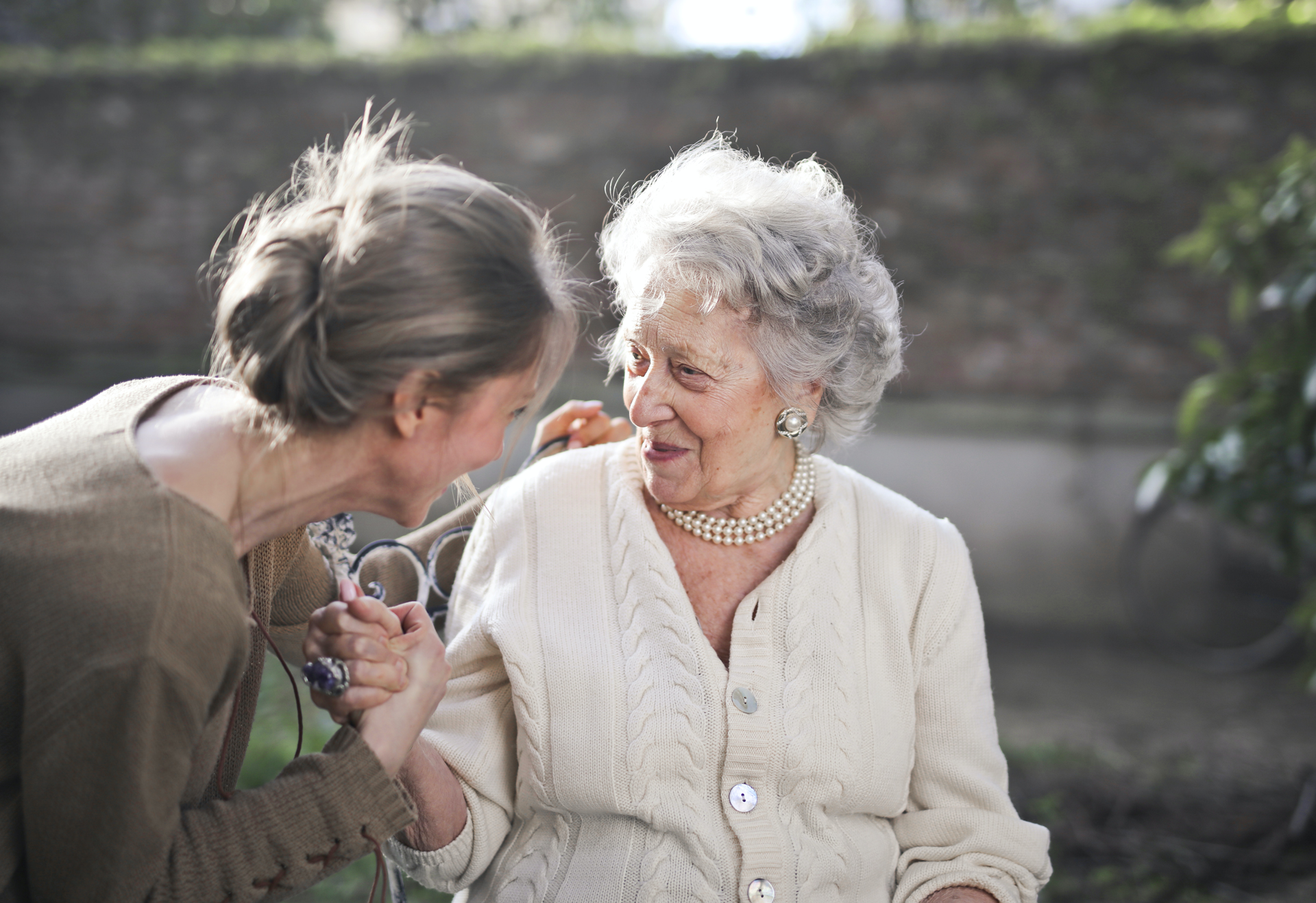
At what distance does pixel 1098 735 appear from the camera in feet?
13.9

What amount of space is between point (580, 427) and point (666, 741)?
0.77 metres

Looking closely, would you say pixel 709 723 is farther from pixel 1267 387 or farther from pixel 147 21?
pixel 147 21

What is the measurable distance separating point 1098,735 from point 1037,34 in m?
4.08

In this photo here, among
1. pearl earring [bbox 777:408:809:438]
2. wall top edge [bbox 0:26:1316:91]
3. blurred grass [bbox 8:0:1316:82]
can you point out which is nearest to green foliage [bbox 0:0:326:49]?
blurred grass [bbox 8:0:1316:82]

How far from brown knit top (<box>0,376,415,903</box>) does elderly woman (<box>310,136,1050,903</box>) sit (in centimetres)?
33

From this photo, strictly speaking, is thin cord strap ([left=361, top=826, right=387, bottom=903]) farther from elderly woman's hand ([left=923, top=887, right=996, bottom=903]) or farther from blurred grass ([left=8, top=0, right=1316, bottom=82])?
blurred grass ([left=8, top=0, right=1316, bottom=82])

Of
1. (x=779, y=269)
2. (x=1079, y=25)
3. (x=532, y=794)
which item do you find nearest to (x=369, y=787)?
(x=532, y=794)

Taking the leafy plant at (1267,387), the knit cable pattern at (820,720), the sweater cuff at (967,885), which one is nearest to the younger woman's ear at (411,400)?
the knit cable pattern at (820,720)

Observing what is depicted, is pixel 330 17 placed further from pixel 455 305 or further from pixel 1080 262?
pixel 455 305

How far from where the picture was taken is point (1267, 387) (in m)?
3.20

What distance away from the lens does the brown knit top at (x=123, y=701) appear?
112cm

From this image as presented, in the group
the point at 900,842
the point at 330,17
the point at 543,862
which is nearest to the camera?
the point at 543,862

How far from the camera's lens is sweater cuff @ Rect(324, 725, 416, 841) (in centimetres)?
134

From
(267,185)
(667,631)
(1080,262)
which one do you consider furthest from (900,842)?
(267,185)
